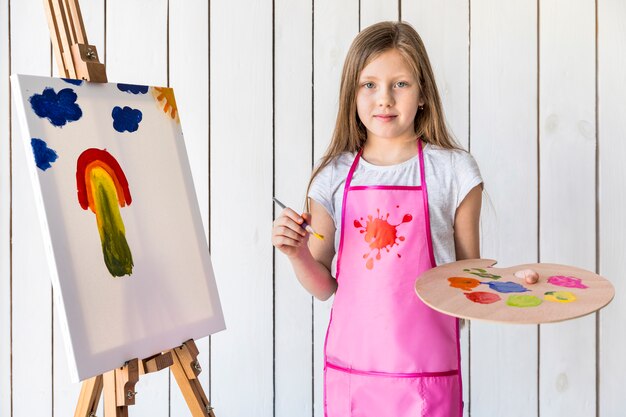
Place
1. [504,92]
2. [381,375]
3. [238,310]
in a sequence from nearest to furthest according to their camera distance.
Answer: [381,375], [504,92], [238,310]

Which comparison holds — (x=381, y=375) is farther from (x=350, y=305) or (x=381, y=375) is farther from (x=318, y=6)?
(x=318, y=6)

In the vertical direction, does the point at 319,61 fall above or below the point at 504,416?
above

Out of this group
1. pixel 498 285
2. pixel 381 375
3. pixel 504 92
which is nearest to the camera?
pixel 498 285

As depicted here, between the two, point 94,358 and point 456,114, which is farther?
point 456,114

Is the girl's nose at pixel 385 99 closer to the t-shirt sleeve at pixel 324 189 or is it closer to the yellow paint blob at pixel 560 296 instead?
the t-shirt sleeve at pixel 324 189

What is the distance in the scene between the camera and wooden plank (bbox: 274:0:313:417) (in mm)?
1663

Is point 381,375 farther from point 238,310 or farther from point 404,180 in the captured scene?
point 238,310

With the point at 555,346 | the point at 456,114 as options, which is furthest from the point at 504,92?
the point at 555,346

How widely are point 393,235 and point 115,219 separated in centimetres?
52

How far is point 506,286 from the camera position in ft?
3.34

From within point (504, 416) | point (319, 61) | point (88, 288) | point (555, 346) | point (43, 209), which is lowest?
point (504, 416)

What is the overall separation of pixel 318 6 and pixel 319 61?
0.47 ft

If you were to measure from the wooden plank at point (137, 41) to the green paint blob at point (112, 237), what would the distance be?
664mm

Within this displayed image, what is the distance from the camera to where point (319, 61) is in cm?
165
